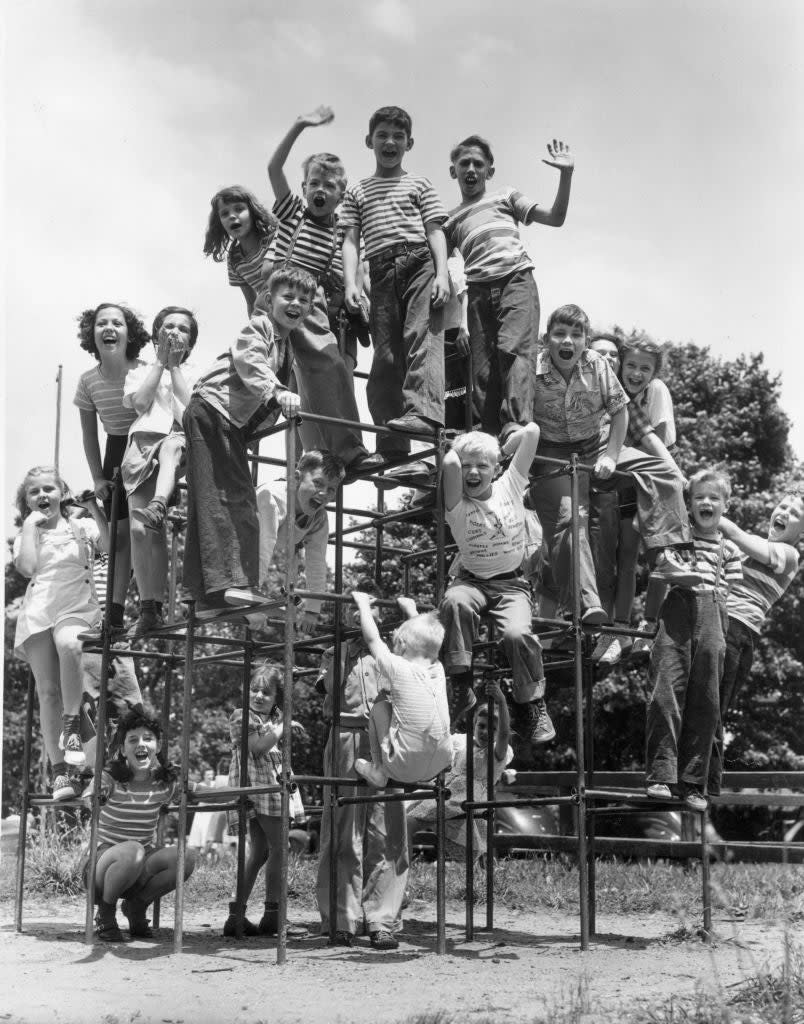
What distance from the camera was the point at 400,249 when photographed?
28.7ft

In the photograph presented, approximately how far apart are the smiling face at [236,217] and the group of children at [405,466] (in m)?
0.01

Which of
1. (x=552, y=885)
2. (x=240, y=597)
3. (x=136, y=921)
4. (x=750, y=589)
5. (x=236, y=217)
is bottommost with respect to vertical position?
(x=552, y=885)

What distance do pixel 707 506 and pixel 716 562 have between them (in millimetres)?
355

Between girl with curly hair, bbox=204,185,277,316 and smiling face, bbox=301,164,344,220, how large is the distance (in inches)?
11.5

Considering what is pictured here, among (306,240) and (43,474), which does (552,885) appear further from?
(306,240)

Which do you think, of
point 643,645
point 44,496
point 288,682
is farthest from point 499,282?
point 44,496

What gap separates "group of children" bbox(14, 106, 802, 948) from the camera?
25.9ft

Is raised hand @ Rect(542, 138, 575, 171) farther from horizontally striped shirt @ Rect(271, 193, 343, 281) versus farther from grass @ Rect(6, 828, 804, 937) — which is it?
grass @ Rect(6, 828, 804, 937)

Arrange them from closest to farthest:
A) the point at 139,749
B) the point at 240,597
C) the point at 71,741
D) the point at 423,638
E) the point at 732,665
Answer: the point at 423,638 < the point at 240,597 < the point at 732,665 < the point at 139,749 < the point at 71,741

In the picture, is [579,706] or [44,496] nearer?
[579,706]

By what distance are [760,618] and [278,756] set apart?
3.58m

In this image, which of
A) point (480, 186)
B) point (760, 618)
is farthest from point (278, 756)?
point (480, 186)

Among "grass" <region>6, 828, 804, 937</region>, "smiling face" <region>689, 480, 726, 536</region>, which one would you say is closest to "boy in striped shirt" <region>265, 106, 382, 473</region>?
"smiling face" <region>689, 480, 726, 536</region>

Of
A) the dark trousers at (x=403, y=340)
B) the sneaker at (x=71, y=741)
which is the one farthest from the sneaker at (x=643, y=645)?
the sneaker at (x=71, y=741)
